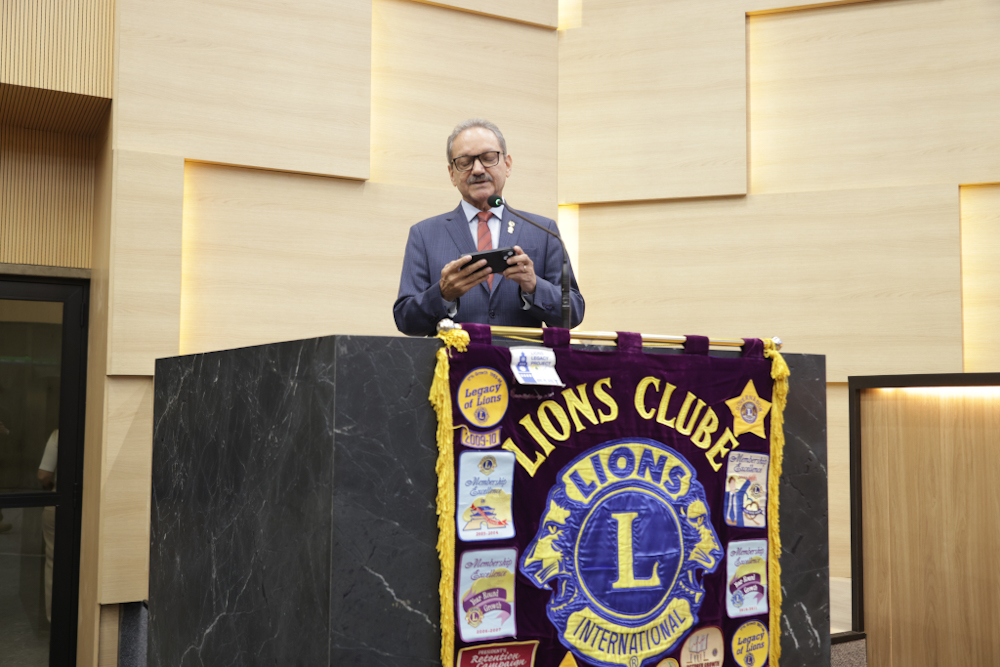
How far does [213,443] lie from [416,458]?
63 centimetres

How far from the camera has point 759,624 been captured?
5.65 feet

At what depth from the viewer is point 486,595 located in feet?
4.76

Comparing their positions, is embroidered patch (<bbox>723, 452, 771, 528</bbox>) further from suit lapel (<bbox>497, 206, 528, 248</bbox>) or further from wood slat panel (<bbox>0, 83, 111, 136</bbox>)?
wood slat panel (<bbox>0, 83, 111, 136</bbox>)

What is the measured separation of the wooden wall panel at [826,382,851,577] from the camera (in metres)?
3.52

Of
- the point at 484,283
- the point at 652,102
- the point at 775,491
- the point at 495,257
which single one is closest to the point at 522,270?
the point at 495,257

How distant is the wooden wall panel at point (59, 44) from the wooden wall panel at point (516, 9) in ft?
4.45

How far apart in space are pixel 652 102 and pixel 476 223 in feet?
7.04

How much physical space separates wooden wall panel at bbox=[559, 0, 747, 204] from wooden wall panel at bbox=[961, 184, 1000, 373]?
0.93 m

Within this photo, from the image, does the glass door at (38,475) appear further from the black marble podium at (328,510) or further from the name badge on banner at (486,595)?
the name badge on banner at (486,595)

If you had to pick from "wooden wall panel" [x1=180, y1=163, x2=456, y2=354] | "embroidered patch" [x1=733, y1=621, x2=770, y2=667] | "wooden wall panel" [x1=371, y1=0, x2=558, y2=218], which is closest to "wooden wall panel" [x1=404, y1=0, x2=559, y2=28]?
"wooden wall panel" [x1=371, y1=0, x2=558, y2=218]

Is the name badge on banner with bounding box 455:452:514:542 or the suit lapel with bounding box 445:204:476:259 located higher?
the suit lapel with bounding box 445:204:476:259

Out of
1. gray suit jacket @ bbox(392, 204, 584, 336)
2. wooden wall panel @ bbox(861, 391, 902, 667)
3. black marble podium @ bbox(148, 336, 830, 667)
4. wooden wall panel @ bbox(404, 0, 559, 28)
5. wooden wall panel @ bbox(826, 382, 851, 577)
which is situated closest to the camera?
black marble podium @ bbox(148, 336, 830, 667)

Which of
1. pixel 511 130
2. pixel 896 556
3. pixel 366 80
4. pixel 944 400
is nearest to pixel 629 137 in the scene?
pixel 511 130

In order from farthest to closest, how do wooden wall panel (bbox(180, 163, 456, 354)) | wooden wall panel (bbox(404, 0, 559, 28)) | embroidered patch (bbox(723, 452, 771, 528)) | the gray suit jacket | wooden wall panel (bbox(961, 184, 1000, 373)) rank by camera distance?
wooden wall panel (bbox(404, 0, 559, 28)) < wooden wall panel (bbox(961, 184, 1000, 373)) < wooden wall panel (bbox(180, 163, 456, 354)) < the gray suit jacket < embroidered patch (bbox(723, 452, 771, 528))
